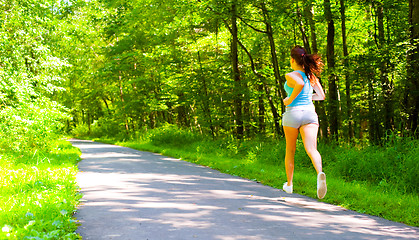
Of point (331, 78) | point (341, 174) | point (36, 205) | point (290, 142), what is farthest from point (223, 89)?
point (36, 205)

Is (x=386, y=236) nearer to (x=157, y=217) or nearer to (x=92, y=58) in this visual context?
(x=157, y=217)

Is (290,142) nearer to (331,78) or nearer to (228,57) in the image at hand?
(331,78)

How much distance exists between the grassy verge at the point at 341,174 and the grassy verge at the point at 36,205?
4.25 m

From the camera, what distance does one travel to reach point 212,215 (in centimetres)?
509

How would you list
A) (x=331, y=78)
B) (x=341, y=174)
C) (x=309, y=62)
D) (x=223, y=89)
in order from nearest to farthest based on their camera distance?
(x=309, y=62) < (x=341, y=174) < (x=331, y=78) < (x=223, y=89)

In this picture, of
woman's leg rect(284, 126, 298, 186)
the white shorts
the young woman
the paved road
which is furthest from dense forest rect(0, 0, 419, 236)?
the white shorts

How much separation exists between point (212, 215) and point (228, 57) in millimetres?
14789

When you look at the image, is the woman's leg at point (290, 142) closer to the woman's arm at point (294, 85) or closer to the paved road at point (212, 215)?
the woman's arm at point (294, 85)

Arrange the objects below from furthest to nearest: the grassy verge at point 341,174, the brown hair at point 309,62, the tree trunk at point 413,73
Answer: the tree trunk at point 413,73 → the grassy verge at point 341,174 → the brown hair at point 309,62

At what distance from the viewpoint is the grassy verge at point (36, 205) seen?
407 centimetres

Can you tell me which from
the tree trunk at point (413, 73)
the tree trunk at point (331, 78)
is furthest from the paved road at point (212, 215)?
the tree trunk at point (331, 78)

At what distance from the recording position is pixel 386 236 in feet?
14.0

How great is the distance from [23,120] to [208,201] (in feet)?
30.2

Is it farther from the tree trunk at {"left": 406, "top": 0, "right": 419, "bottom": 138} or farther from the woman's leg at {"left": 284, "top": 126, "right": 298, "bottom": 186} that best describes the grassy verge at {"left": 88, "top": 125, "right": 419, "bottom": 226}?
the tree trunk at {"left": 406, "top": 0, "right": 419, "bottom": 138}
